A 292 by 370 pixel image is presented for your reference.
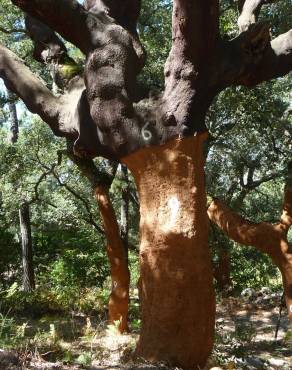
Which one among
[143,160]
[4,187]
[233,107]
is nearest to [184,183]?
[143,160]

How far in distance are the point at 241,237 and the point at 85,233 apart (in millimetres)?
7245

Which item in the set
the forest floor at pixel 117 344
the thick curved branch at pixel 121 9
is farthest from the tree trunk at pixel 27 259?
the thick curved branch at pixel 121 9

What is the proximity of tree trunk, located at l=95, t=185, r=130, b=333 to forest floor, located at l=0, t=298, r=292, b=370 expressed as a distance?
1.13 ft

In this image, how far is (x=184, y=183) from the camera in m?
4.02

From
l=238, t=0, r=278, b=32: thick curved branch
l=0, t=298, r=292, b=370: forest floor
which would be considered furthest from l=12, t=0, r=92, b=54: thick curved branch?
l=0, t=298, r=292, b=370: forest floor

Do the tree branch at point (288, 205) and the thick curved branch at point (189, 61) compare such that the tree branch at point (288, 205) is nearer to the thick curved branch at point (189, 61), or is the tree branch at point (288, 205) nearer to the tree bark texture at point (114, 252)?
the tree bark texture at point (114, 252)

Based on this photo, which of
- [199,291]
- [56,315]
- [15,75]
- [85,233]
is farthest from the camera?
[85,233]

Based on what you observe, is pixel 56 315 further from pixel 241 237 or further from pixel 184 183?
pixel 184 183

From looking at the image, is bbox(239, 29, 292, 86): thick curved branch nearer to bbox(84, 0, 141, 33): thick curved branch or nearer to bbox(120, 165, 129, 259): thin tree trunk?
bbox(84, 0, 141, 33): thick curved branch

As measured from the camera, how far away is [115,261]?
26.0 feet

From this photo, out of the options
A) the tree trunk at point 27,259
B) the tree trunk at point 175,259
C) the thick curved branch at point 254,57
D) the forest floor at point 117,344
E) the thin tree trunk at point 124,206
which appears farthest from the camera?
the tree trunk at point 27,259

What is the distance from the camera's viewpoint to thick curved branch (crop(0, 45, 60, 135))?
16.1 ft

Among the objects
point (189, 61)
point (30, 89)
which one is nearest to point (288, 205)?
point (189, 61)

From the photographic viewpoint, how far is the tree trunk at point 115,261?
7.86 meters
